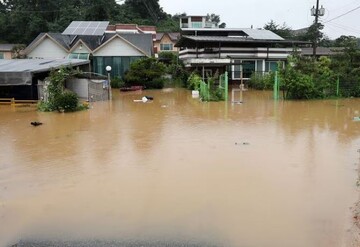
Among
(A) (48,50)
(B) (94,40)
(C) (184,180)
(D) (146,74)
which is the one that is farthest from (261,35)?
(C) (184,180)

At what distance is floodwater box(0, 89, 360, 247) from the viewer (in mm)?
6039

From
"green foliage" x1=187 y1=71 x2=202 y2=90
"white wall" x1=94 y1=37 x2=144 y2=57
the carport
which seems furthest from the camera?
"white wall" x1=94 y1=37 x2=144 y2=57

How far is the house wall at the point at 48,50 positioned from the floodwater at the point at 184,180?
21570 millimetres

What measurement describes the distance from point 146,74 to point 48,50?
1167 centimetres

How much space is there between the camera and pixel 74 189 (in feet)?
25.7

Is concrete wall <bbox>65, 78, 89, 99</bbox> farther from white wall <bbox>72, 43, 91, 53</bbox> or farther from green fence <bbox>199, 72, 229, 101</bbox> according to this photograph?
white wall <bbox>72, 43, 91, 53</bbox>

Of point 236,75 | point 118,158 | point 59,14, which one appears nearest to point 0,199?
point 118,158

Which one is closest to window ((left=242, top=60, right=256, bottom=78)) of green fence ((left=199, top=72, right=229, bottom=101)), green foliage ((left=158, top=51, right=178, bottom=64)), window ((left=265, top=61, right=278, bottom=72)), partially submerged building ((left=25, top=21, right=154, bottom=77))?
window ((left=265, top=61, right=278, bottom=72))

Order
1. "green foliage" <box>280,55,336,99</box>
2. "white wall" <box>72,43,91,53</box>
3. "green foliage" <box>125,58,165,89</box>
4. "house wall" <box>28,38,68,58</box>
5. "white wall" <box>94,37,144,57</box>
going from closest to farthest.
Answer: "green foliage" <box>280,55,336,99</box> → "green foliage" <box>125,58,165,89</box> → "white wall" <box>94,37,144,57</box> → "white wall" <box>72,43,91,53</box> → "house wall" <box>28,38,68,58</box>

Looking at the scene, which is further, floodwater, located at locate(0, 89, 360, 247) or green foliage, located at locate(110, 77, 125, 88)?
green foliage, located at locate(110, 77, 125, 88)

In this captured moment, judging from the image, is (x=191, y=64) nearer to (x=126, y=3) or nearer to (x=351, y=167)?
(x=351, y=167)

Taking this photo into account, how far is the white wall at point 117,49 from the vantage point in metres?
34.7

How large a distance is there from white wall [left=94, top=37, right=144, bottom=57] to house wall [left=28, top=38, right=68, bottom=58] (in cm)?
389

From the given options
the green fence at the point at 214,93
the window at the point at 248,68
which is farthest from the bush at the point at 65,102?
the window at the point at 248,68
